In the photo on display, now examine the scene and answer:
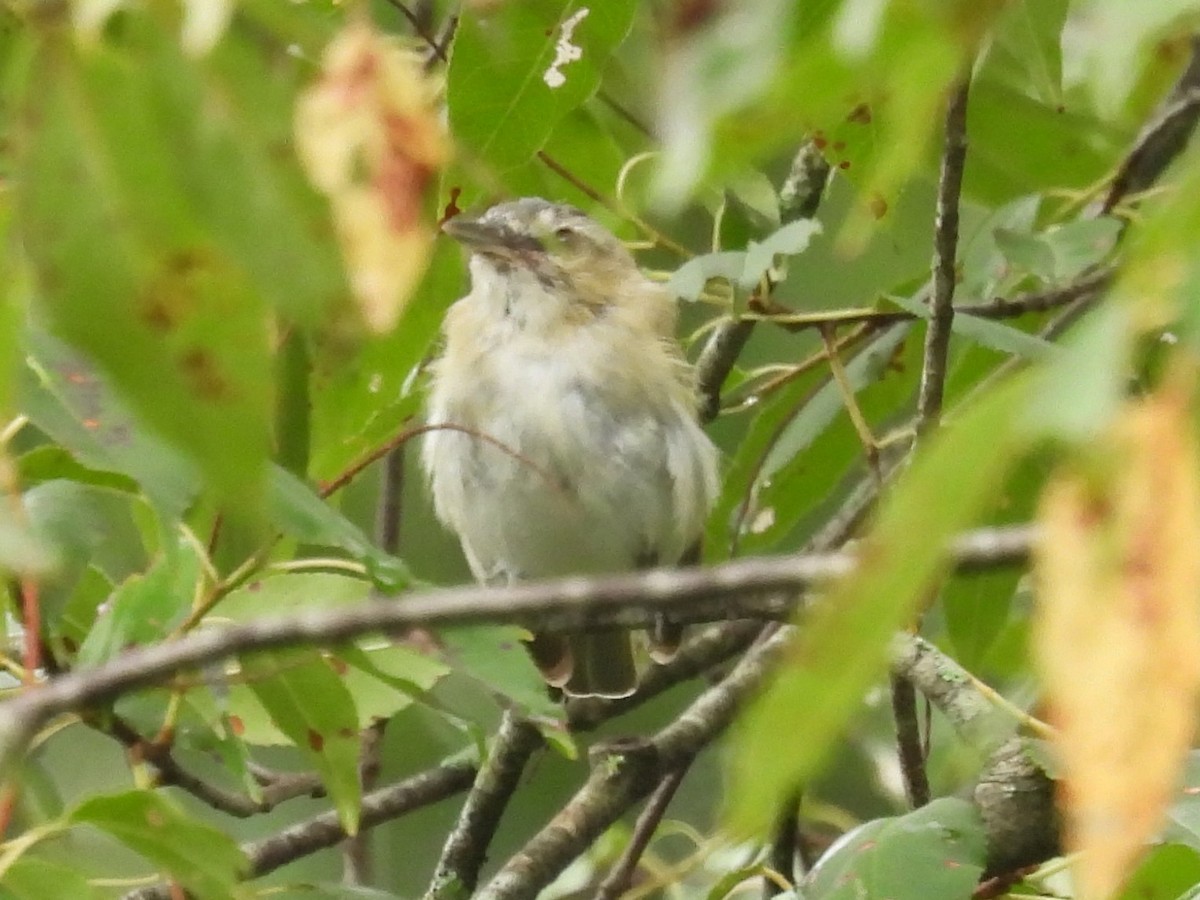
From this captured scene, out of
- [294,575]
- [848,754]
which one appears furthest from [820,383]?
[848,754]

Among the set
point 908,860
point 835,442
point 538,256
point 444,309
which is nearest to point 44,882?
point 908,860

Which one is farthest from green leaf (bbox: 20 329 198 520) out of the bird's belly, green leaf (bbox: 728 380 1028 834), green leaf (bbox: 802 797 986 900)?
the bird's belly

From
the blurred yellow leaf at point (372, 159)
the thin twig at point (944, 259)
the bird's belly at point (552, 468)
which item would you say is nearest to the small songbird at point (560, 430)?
the bird's belly at point (552, 468)

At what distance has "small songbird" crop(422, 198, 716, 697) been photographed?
3.78m

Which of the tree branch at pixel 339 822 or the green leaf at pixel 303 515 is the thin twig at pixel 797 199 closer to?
the tree branch at pixel 339 822

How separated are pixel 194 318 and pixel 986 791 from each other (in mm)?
1586

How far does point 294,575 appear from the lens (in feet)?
7.14

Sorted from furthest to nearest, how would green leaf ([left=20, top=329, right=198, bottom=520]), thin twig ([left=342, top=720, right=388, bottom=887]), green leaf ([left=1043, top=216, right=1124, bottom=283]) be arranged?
thin twig ([left=342, top=720, right=388, bottom=887]) < green leaf ([left=1043, top=216, right=1124, bottom=283]) < green leaf ([left=20, top=329, right=198, bottom=520])

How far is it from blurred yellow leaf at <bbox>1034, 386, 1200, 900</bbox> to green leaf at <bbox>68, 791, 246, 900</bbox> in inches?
40.4

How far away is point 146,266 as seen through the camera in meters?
0.97

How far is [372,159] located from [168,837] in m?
0.81

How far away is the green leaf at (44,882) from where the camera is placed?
167 centimetres

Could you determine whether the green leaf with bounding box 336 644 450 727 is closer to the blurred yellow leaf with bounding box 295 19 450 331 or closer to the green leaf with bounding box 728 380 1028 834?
the blurred yellow leaf with bounding box 295 19 450 331

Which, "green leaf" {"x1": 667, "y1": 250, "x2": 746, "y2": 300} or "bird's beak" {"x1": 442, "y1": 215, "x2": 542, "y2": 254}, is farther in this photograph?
"bird's beak" {"x1": 442, "y1": 215, "x2": 542, "y2": 254}
